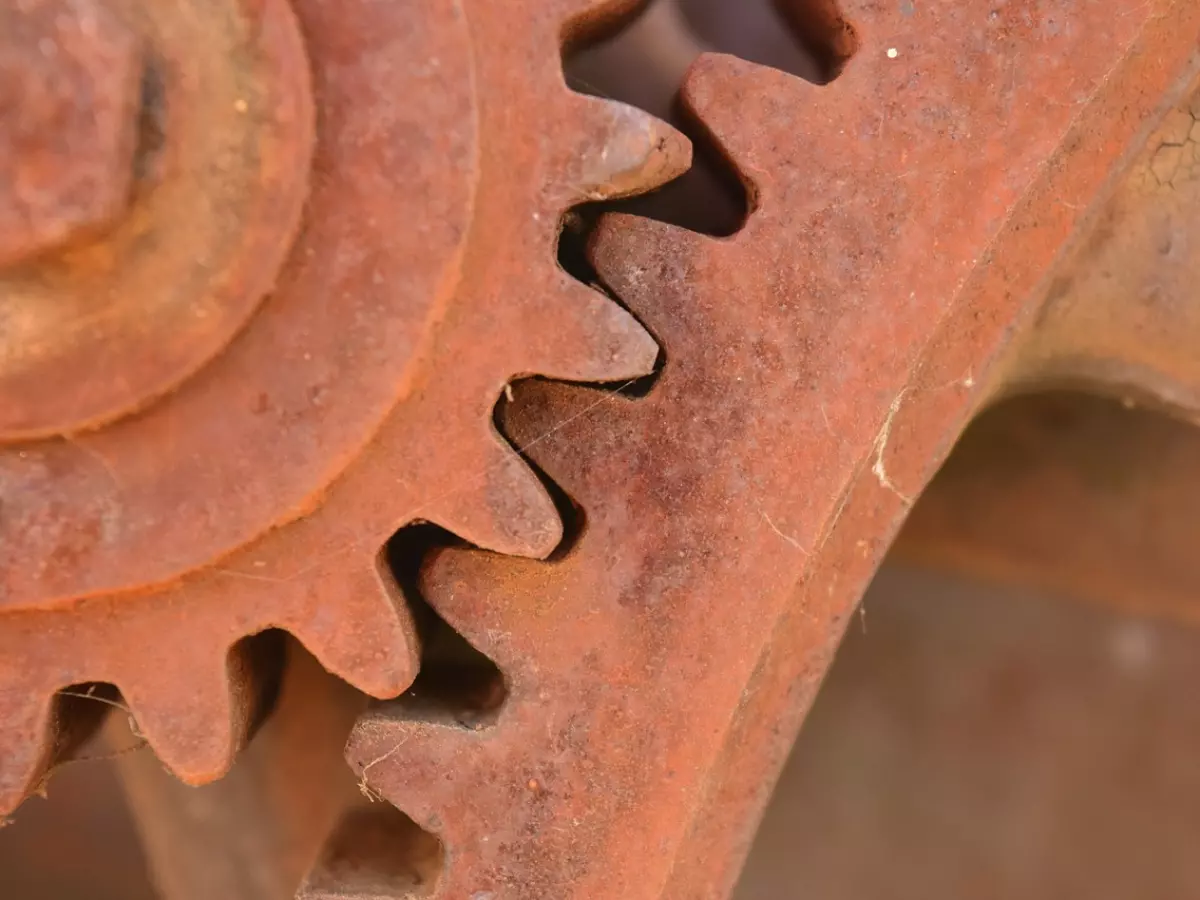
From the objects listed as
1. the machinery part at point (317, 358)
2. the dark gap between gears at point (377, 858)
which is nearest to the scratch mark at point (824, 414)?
the machinery part at point (317, 358)

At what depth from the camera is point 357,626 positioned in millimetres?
783

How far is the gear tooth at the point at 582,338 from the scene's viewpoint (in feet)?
2.46

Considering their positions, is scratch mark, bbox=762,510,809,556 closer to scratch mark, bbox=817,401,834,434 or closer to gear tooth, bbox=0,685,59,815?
scratch mark, bbox=817,401,834,434

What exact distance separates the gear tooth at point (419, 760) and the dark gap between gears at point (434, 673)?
21 mm

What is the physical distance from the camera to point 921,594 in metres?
1.71

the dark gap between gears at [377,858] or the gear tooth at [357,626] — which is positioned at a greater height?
the gear tooth at [357,626]

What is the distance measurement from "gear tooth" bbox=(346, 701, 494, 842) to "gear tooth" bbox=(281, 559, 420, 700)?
2.1 inches

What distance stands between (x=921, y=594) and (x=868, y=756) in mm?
295

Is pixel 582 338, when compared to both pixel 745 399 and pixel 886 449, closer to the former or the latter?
pixel 745 399

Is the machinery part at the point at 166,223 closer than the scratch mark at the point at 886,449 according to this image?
Yes

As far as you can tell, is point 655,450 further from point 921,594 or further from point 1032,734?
point 1032,734

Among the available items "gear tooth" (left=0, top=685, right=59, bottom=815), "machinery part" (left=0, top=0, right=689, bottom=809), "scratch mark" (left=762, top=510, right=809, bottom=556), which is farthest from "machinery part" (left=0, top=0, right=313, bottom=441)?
"scratch mark" (left=762, top=510, right=809, bottom=556)

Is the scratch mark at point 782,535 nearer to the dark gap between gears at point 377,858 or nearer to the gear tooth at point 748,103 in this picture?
the gear tooth at point 748,103

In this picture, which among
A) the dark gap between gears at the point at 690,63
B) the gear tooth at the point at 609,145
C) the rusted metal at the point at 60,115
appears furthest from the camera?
the dark gap between gears at the point at 690,63
